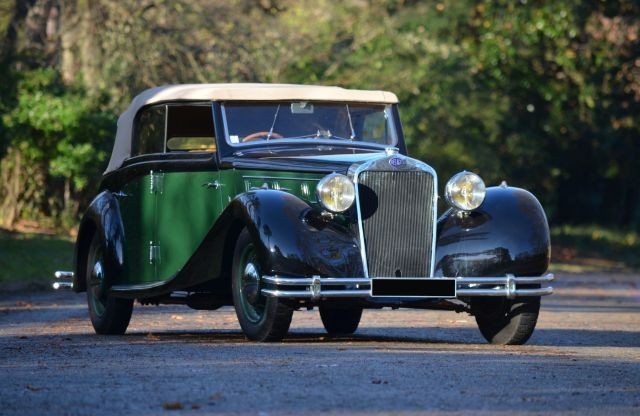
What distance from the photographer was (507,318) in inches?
418

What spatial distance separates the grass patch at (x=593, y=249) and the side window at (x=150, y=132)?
16763 mm

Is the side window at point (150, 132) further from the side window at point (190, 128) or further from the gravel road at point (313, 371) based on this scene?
the gravel road at point (313, 371)

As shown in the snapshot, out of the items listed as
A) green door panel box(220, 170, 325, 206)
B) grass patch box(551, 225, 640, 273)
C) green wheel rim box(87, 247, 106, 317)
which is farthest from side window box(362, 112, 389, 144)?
grass patch box(551, 225, 640, 273)

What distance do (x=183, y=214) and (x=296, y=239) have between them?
73.0 inches

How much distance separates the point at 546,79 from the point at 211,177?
25.2 meters

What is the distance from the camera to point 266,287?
9781 mm

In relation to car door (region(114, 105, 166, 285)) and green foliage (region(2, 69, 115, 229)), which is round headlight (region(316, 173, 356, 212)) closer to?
car door (region(114, 105, 166, 285))

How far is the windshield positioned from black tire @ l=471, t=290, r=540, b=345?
1.83 meters

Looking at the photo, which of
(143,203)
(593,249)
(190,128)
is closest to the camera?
(190,128)

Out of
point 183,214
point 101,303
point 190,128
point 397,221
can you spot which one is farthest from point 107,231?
point 397,221

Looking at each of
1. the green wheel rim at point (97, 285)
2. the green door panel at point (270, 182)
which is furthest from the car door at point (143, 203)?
the green door panel at point (270, 182)

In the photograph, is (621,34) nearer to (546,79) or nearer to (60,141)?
(546,79)

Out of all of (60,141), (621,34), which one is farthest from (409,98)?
(60,141)

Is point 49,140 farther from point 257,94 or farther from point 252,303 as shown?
point 252,303
